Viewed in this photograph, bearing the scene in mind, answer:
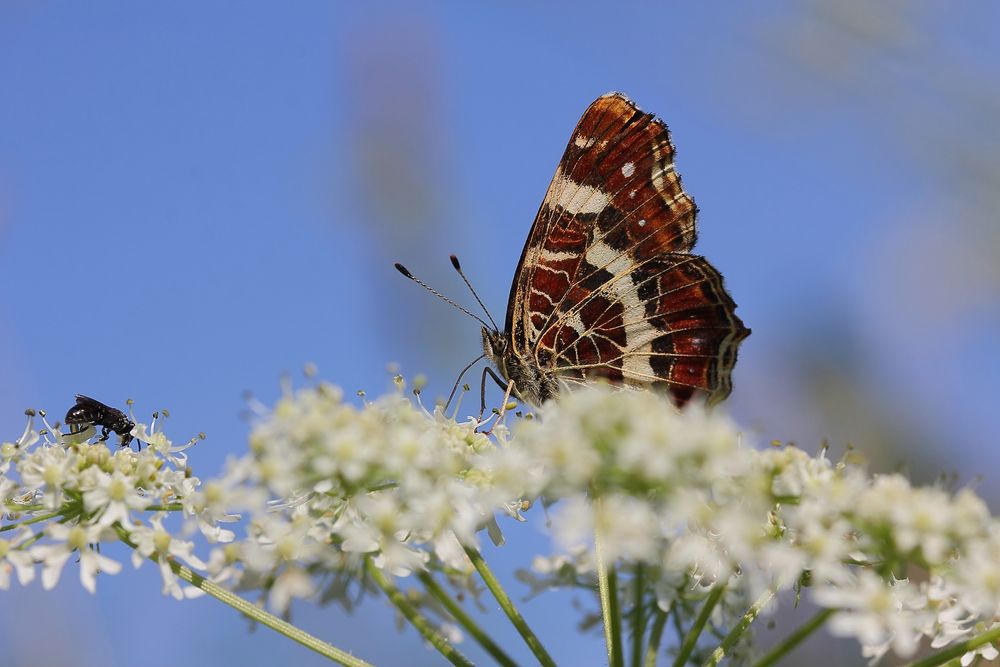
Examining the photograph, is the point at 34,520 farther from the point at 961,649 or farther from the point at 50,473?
the point at 961,649

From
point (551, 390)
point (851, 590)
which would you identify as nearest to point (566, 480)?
point (851, 590)

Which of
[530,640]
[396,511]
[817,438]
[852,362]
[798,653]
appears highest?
[852,362]

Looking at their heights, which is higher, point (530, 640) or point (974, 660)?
point (530, 640)

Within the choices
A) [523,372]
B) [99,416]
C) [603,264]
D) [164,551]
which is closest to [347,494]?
[164,551]

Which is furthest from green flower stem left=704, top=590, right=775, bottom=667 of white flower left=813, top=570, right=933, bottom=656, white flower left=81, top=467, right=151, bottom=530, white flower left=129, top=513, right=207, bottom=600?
white flower left=81, top=467, right=151, bottom=530

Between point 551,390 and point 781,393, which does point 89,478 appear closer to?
point 551,390
